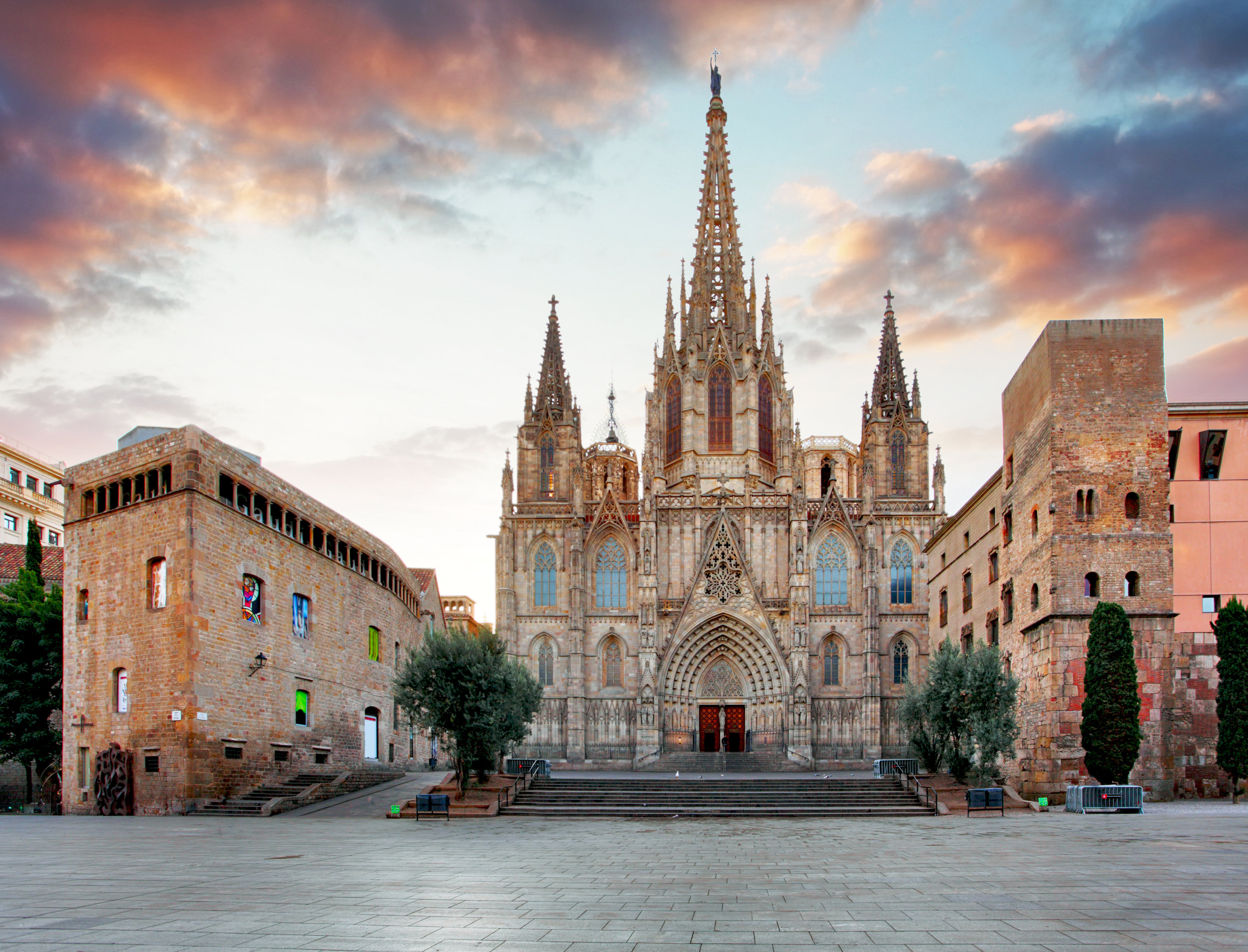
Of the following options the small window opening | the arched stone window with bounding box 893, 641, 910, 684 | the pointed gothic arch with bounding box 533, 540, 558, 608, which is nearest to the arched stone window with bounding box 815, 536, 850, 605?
the arched stone window with bounding box 893, 641, 910, 684

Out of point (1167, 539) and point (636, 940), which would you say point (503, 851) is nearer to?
point (636, 940)

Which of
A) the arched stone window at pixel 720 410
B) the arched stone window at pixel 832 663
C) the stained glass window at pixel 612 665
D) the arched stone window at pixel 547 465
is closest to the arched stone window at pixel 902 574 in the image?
the arched stone window at pixel 832 663

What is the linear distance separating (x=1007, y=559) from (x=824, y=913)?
80.8 ft

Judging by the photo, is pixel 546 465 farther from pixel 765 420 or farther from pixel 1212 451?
pixel 1212 451

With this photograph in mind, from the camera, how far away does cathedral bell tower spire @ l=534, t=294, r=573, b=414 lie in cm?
6297

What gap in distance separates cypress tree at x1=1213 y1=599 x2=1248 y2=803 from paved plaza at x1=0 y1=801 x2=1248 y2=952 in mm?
4903

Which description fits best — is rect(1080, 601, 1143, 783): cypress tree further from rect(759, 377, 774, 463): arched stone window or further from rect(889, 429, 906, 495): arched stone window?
rect(759, 377, 774, 463): arched stone window

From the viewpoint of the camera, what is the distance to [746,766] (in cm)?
4994

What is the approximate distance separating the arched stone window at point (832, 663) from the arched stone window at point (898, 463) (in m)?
10.4

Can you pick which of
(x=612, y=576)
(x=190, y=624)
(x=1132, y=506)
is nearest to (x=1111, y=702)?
(x=1132, y=506)

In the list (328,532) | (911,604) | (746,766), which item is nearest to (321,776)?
(328,532)

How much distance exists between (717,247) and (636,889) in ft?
186

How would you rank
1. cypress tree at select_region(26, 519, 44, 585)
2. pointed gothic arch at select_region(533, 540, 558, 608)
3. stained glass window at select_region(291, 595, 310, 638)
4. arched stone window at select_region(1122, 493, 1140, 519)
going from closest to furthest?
1. arched stone window at select_region(1122, 493, 1140, 519)
2. stained glass window at select_region(291, 595, 310, 638)
3. cypress tree at select_region(26, 519, 44, 585)
4. pointed gothic arch at select_region(533, 540, 558, 608)

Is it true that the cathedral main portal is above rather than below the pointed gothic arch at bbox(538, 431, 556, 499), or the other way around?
below
